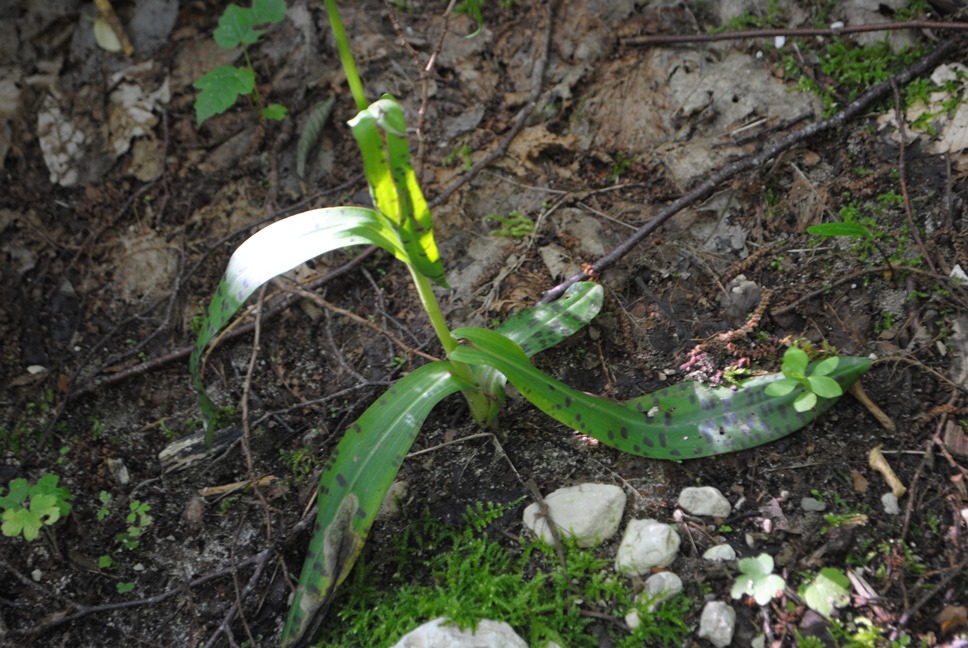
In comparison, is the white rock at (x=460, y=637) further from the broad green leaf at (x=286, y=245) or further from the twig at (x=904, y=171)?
the twig at (x=904, y=171)

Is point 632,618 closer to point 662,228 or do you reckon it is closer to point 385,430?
point 385,430

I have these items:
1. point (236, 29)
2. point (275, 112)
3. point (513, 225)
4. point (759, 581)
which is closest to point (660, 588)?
point (759, 581)

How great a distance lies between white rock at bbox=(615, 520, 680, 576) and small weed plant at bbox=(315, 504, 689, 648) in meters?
0.04

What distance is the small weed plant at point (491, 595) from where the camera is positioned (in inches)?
56.4

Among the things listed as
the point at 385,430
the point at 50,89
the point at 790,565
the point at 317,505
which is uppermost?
the point at 50,89

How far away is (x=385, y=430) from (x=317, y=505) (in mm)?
262

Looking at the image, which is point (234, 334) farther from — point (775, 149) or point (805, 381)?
point (775, 149)

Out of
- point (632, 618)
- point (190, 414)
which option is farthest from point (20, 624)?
point (632, 618)

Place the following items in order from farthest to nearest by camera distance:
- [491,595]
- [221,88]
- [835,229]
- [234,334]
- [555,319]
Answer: [221,88] → [234,334] → [555,319] → [835,229] → [491,595]

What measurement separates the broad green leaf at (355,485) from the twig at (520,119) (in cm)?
80

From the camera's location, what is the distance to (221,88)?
239cm

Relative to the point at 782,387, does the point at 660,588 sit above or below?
below

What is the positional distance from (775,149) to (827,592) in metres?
1.29

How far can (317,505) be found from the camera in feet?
5.49
